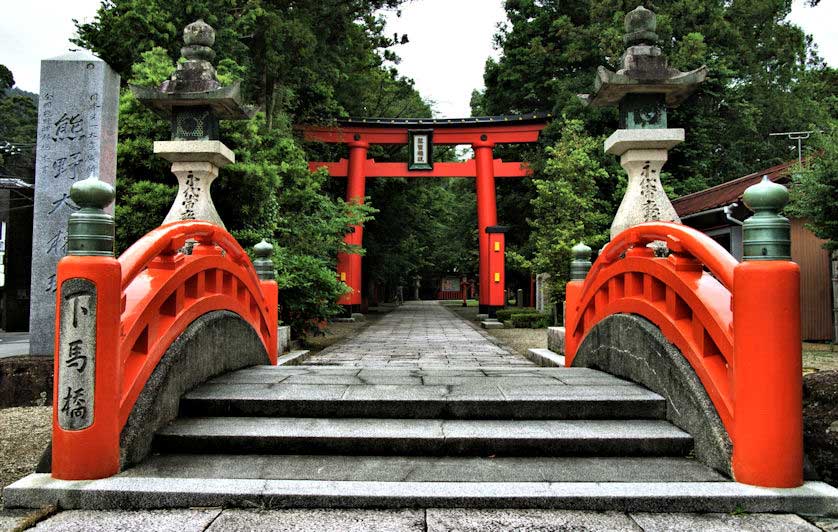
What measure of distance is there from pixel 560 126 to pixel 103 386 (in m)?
17.2

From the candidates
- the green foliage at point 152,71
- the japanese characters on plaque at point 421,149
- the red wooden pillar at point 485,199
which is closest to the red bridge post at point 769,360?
the green foliage at point 152,71

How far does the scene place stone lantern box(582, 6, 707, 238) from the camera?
5.86 metres

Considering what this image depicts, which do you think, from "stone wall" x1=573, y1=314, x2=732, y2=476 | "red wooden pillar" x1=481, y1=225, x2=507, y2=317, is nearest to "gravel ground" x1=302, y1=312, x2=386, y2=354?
"red wooden pillar" x1=481, y1=225, x2=507, y2=317

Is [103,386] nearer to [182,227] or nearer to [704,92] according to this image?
[182,227]

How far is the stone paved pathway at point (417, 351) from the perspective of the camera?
28.0 feet

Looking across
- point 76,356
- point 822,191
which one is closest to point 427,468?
point 76,356

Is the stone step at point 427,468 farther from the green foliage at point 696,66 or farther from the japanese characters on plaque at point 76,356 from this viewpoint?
the green foliage at point 696,66

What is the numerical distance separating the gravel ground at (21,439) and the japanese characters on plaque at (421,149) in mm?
16008

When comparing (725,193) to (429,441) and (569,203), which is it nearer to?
(569,203)

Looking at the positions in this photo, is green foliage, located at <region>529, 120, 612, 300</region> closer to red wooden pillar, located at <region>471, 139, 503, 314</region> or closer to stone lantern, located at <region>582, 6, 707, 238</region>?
red wooden pillar, located at <region>471, 139, 503, 314</region>

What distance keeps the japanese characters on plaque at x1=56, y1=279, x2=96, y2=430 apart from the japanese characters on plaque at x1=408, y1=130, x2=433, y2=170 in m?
17.9

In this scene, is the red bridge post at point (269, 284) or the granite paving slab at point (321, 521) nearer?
the granite paving slab at point (321, 521)

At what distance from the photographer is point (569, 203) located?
1584 cm

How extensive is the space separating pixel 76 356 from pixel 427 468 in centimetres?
186
